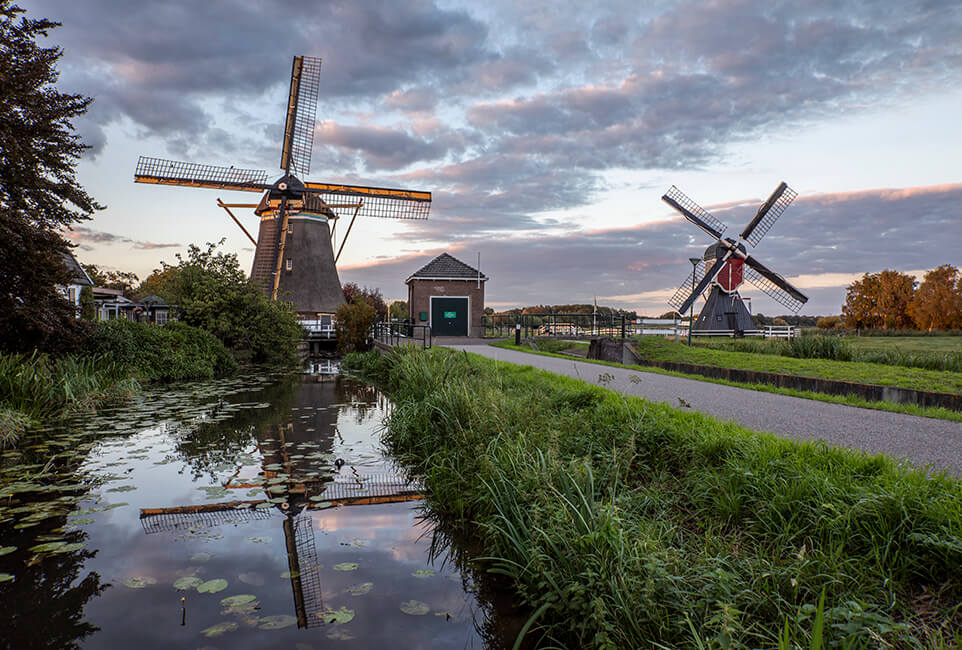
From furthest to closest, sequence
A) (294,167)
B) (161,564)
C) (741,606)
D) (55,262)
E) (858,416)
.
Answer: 1. (294,167)
2. (55,262)
3. (858,416)
4. (161,564)
5. (741,606)

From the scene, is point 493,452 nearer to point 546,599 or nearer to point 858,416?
point 546,599

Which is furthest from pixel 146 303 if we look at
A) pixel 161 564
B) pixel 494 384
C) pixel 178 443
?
pixel 161 564

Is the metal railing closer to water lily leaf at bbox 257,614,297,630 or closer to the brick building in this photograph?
the brick building

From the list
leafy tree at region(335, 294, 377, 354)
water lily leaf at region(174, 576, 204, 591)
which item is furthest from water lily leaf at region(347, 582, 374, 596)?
leafy tree at region(335, 294, 377, 354)

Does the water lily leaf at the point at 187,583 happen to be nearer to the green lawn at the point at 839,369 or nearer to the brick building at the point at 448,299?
the green lawn at the point at 839,369

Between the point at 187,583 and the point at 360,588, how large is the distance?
1146 mm

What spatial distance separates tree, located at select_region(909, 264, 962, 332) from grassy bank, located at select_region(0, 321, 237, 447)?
132 feet

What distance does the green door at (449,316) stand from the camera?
3000cm

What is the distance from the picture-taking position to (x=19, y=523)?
176 inches

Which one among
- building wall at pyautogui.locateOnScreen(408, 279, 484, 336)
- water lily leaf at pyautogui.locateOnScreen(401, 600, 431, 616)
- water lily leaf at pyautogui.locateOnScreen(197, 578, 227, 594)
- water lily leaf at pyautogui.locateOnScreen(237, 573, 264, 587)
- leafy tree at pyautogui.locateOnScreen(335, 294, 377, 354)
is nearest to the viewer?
water lily leaf at pyautogui.locateOnScreen(401, 600, 431, 616)

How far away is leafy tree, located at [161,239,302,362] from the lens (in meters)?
19.1

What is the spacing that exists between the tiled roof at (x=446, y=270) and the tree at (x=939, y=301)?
2865 centimetres

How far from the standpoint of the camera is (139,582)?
364 centimetres

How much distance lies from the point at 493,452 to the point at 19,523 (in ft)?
12.9
